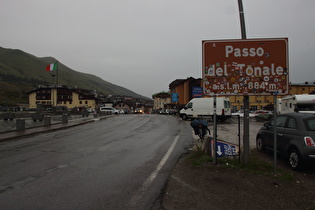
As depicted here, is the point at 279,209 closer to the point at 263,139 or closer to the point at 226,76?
the point at 226,76

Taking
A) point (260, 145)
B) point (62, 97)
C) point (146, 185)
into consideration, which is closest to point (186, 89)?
point (260, 145)

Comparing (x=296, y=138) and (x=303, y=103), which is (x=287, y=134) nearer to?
(x=296, y=138)

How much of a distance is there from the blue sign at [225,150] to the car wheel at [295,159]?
1.37 meters

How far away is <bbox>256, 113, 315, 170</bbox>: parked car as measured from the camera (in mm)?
5279

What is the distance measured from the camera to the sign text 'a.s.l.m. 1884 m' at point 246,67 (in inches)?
214

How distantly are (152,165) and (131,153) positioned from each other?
5.86 ft

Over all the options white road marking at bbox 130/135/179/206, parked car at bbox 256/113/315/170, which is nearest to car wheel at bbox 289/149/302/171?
parked car at bbox 256/113/315/170

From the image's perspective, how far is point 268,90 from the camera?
544 centimetres

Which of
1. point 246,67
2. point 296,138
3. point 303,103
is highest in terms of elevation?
point 246,67

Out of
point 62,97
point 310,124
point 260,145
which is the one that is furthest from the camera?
point 62,97

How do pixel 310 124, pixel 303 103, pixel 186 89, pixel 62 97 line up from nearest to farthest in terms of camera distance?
pixel 310 124 → pixel 303 103 → pixel 186 89 → pixel 62 97

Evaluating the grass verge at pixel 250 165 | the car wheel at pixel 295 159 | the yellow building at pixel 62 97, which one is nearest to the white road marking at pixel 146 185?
the grass verge at pixel 250 165

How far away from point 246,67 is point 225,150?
2.35 m

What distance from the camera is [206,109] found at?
24.4 metres
